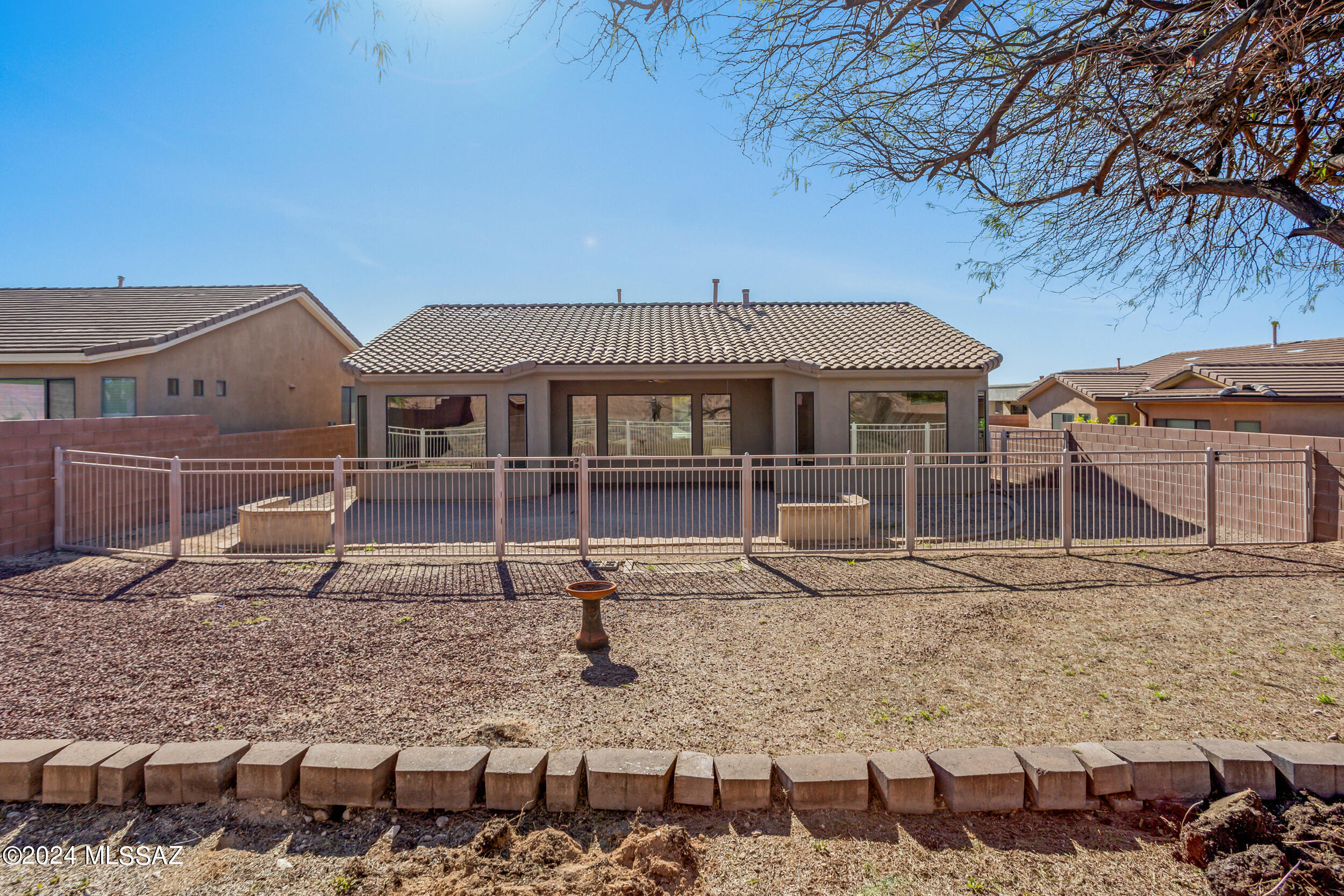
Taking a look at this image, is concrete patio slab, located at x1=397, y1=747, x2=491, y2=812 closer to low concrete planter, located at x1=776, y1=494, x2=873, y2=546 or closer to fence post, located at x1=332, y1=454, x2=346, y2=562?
fence post, located at x1=332, y1=454, x2=346, y2=562

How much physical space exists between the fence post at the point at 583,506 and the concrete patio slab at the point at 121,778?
525cm

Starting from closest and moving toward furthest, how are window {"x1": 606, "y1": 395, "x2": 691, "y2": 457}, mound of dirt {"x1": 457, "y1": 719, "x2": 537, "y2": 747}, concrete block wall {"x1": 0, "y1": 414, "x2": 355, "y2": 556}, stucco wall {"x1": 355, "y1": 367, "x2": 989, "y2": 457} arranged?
mound of dirt {"x1": 457, "y1": 719, "x2": 537, "y2": 747}
concrete block wall {"x1": 0, "y1": 414, "x2": 355, "y2": 556}
stucco wall {"x1": 355, "y1": 367, "x2": 989, "y2": 457}
window {"x1": 606, "y1": 395, "x2": 691, "y2": 457}

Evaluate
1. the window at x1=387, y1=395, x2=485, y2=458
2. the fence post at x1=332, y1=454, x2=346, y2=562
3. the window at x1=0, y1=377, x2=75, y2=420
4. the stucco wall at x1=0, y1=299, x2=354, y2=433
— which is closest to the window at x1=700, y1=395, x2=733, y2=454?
the window at x1=387, y1=395, x2=485, y2=458

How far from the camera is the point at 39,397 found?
559 inches

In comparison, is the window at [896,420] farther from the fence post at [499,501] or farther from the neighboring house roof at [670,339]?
the fence post at [499,501]

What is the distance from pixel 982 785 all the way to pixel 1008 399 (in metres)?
44.6

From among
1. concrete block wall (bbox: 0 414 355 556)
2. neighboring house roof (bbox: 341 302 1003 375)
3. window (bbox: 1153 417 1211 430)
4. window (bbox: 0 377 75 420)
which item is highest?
neighboring house roof (bbox: 341 302 1003 375)

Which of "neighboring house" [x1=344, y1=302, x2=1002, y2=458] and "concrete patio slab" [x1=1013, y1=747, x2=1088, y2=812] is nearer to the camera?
"concrete patio slab" [x1=1013, y1=747, x2=1088, y2=812]

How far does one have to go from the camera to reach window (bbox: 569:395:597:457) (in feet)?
55.6

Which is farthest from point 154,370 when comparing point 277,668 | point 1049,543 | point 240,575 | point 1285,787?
A: point 1285,787

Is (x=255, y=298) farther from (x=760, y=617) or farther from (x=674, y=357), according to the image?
(x=760, y=617)

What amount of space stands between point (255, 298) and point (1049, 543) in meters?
19.9

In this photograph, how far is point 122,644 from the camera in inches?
220

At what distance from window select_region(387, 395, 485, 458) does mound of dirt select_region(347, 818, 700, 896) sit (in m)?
12.3
